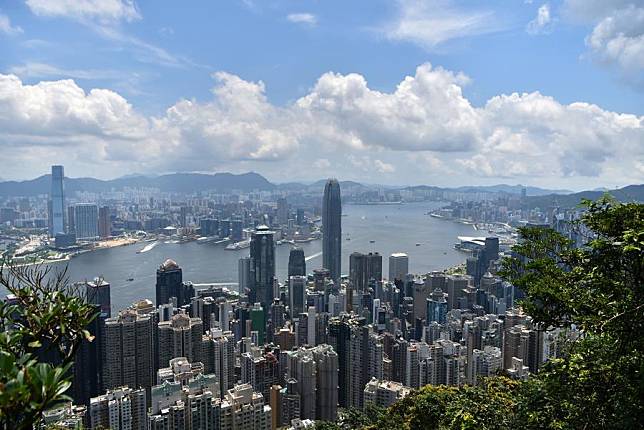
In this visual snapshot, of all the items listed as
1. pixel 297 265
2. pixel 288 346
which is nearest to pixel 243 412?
pixel 288 346

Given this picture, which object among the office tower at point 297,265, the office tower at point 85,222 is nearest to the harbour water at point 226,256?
the office tower at point 297,265

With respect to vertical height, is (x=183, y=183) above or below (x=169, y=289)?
above

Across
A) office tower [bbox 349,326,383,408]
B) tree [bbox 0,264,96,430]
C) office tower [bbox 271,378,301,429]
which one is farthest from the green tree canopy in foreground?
office tower [bbox 349,326,383,408]

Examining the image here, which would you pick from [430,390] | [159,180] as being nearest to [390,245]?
[430,390]

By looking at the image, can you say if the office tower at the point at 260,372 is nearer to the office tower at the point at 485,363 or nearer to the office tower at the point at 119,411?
the office tower at the point at 119,411

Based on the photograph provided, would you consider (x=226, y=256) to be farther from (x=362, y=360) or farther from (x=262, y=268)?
(x=362, y=360)
